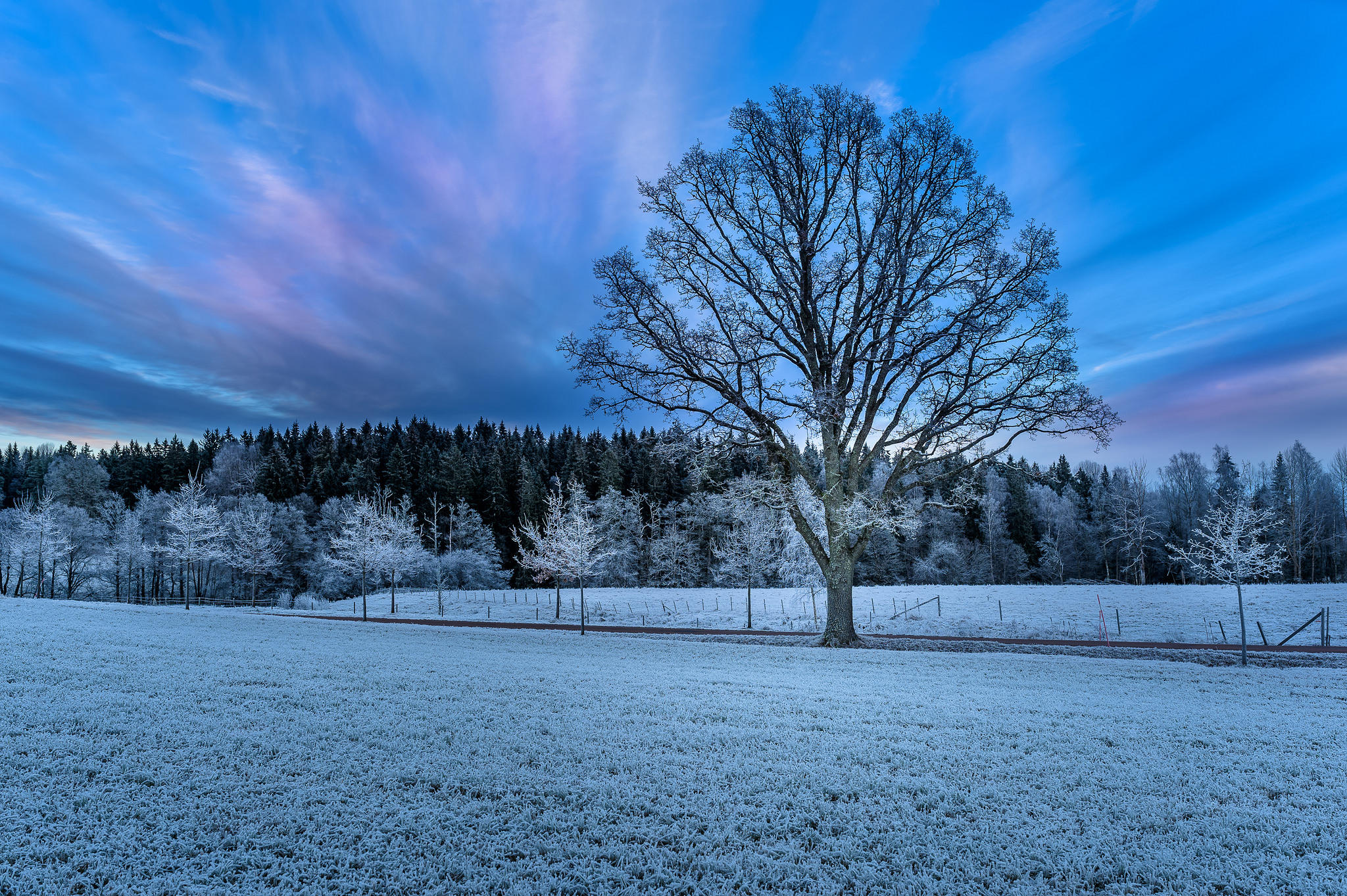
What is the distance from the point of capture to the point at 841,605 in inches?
720

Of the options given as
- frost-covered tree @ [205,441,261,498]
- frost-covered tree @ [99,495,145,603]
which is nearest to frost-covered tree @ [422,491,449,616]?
frost-covered tree @ [205,441,261,498]

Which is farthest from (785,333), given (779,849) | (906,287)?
(779,849)

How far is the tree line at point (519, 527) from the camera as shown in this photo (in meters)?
51.6

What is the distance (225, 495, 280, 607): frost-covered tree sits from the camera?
47.0 m

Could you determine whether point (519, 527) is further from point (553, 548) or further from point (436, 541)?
point (553, 548)

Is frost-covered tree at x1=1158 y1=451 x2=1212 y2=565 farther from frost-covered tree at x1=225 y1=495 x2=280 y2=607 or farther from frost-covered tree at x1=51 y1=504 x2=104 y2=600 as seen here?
frost-covered tree at x1=51 y1=504 x2=104 y2=600

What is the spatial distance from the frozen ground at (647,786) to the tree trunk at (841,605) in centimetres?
755

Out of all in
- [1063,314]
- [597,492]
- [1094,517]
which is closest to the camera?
[1063,314]

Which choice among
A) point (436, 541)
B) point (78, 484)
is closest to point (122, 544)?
point (78, 484)

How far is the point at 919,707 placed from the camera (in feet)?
28.7

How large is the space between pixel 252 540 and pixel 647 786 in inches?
2143

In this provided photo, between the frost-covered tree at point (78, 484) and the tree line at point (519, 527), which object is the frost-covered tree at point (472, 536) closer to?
the tree line at point (519, 527)

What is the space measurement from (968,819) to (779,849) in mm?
1709

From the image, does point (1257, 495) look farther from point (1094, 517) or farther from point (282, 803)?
point (282, 803)
